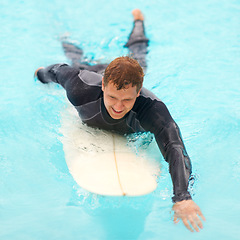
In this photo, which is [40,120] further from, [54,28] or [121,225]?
[54,28]

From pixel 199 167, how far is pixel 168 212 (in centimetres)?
54

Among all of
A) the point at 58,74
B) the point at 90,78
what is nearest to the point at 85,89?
the point at 90,78

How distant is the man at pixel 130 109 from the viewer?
2049 mm

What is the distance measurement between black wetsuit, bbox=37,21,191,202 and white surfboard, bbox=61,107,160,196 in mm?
99

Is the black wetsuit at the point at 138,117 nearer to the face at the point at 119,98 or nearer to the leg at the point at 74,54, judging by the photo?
the face at the point at 119,98

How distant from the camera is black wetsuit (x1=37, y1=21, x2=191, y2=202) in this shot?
2133 millimetres

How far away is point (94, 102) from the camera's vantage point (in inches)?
100

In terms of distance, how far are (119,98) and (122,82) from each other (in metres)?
0.12

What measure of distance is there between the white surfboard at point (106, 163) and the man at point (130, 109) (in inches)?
3.9

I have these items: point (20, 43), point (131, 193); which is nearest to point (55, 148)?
point (131, 193)

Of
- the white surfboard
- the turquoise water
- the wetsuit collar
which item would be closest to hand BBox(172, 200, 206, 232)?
the turquoise water

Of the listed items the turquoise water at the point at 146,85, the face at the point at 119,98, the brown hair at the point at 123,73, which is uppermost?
the brown hair at the point at 123,73

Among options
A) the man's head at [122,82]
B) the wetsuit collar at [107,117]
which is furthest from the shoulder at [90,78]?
the man's head at [122,82]

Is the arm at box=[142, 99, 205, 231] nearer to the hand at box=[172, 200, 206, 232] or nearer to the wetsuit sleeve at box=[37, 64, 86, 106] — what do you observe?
the hand at box=[172, 200, 206, 232]
